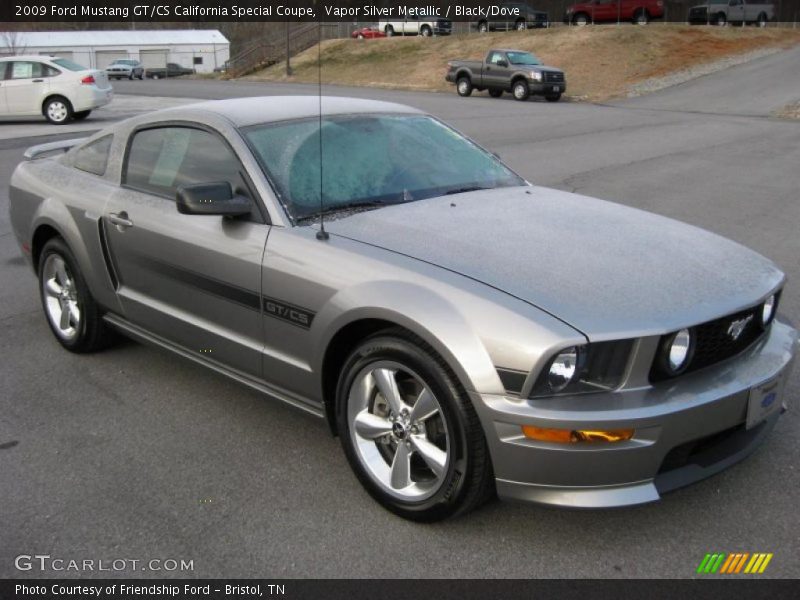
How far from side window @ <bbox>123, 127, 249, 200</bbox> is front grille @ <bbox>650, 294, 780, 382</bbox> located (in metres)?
1.98

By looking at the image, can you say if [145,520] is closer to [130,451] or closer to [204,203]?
[130,451]

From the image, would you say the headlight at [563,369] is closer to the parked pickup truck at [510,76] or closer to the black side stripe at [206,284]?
the black side stripe at [206,284]

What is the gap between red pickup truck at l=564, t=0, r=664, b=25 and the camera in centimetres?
4142

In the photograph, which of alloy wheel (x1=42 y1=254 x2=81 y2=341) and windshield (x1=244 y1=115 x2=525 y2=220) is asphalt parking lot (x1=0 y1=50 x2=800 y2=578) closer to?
alloy wheel (x1=42 y1=254 x2=81 y2=341)

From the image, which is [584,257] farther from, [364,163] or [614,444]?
[364,163]

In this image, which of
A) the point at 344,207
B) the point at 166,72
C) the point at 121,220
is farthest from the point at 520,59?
the point at 166,72

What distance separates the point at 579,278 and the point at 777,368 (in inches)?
34.1

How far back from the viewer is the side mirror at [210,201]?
3.47 metres

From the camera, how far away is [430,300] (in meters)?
2.89

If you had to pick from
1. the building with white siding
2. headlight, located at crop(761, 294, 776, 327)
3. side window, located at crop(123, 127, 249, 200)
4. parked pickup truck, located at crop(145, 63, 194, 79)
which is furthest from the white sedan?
the building with white siding

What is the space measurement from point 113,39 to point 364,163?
8217cm

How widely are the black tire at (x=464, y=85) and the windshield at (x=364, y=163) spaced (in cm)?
2632

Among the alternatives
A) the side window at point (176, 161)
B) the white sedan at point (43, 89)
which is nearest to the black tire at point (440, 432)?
the side window at point (176, 161)

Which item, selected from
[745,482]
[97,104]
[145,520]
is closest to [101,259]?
[145,520]
